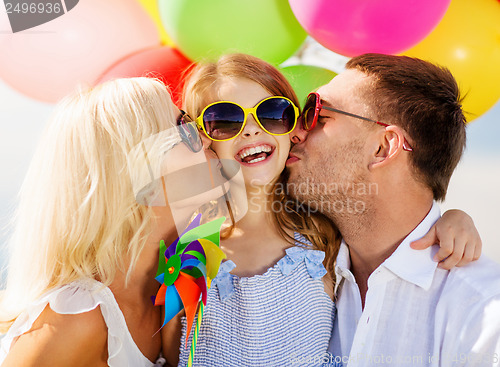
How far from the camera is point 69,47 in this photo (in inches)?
96.0

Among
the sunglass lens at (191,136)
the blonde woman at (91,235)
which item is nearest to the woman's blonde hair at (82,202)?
the blonde woman at (91,235)

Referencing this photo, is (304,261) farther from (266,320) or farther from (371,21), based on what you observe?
(371,21)

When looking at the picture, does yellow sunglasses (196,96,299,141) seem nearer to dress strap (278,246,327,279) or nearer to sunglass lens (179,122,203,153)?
sunglass lens (179,122,203,153)

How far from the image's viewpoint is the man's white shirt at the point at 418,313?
1.84 m

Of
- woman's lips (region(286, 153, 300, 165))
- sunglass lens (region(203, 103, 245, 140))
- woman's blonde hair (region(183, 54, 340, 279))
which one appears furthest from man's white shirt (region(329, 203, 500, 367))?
sunglass lens (region(203, 103, 245, 140))

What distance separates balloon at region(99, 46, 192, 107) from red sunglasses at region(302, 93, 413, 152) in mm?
693

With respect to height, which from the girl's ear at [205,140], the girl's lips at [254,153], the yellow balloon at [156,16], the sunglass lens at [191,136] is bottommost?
the girl's lips at [254,153]

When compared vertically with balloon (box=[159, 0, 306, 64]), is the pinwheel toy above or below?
below

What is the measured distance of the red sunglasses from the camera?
228 centimetres

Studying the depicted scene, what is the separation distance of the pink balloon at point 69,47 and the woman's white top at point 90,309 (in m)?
1.12

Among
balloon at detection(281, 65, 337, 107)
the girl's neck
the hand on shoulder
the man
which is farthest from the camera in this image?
balloon at detection(281, 65, 337, 107)

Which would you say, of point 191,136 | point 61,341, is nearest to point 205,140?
point 191,136

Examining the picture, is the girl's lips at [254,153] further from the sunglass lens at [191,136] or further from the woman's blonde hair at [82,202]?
the woman's blonde hair at [82,202]

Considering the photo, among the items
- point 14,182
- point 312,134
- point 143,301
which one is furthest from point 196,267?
point 14,182
